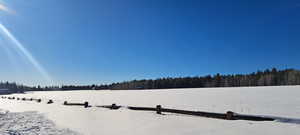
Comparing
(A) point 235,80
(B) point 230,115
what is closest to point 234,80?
(A) point 235,80

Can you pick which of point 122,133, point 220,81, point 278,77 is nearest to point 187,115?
point 122,133

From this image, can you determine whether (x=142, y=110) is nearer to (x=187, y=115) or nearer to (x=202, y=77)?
(x=187, y=115)

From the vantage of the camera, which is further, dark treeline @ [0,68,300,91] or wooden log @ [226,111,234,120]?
dark treeline @ [0,68,300,91]

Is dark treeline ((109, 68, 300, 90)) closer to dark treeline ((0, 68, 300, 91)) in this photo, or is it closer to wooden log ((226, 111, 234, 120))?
dark treeline ((0, 68, 300, 91))

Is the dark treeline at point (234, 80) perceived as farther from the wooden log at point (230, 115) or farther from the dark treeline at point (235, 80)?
the wooden log at point (230, 115)

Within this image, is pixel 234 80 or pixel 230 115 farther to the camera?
pixel 234 80

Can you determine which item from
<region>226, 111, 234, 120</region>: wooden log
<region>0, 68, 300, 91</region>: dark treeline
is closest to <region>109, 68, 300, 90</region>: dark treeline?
<region>0, 68, 300, 91</region>: dark treeline

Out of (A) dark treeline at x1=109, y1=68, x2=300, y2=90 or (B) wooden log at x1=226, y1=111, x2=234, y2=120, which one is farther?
(A) dark treeline at x1=109, y1=68, x2=300, y2=90

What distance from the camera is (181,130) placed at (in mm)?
8688

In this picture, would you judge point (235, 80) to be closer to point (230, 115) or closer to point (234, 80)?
point (234, 80)

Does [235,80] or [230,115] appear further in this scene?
[235,80]

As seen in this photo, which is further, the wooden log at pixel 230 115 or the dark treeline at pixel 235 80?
the dark treeline at pixel 235 80

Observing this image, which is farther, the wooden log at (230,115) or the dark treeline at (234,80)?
the dark treeline at (234,80)

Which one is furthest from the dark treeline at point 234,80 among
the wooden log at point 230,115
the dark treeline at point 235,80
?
the wooden log at point 230,115
